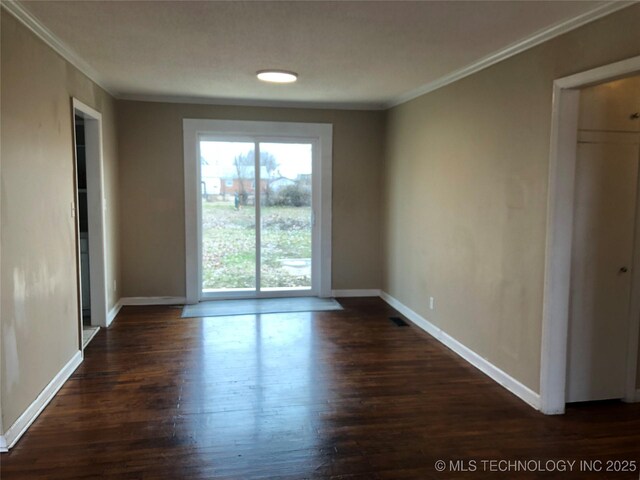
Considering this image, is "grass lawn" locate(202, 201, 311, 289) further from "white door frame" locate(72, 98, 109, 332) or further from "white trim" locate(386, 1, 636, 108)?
"white trim" locate(386, 1, 636, 108)

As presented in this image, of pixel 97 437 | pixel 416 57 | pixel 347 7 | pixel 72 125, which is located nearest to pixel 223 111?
pixel 72 125

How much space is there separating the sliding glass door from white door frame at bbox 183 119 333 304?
7 cm

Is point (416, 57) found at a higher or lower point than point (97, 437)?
higher

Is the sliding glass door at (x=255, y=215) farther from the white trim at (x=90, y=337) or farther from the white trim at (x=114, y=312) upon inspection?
the white trim at (x=90, y=337)

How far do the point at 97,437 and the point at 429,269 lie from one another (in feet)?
10.5

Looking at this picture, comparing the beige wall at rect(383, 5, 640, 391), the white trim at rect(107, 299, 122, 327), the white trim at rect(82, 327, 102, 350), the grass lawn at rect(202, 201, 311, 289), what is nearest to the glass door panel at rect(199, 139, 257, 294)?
the grass lawn at rect(202, 201, 311, 289)

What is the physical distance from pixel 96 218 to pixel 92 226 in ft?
0.29

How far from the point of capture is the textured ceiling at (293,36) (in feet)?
8.47

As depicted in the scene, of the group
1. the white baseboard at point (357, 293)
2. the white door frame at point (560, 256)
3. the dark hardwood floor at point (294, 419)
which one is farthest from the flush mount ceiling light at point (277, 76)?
the white baseboard at point (357, 293)

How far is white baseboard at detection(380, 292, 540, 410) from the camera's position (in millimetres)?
3189

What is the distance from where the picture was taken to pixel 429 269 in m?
4.73

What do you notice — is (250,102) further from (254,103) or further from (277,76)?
(277,76)

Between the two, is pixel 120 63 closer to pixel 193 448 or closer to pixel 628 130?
pixel 193 448

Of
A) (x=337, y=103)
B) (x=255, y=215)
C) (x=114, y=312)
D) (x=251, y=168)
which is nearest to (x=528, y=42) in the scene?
(x=337, y=103)
